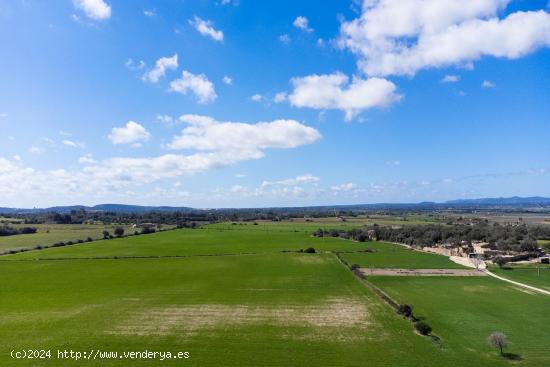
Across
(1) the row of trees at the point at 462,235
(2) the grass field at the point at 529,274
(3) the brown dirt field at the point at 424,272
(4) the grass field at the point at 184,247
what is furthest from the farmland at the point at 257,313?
(1) the row of trees at the point at 462,235

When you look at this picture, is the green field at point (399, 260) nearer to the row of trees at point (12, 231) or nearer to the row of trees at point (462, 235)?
the row of trees at point (462, 235)

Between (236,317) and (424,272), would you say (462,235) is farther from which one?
(236,317)

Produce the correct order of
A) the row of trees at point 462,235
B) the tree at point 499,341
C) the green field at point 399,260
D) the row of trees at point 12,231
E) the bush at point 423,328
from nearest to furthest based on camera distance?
the tree at point 499,341 → the bush at point 423,328 → the green field at point 399,260 → the row of trees at point 462,235 → the row of trees at point 12,231

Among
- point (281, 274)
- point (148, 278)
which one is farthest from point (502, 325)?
point (148, 278)

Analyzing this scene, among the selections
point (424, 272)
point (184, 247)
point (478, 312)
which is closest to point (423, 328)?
point (478, 312)

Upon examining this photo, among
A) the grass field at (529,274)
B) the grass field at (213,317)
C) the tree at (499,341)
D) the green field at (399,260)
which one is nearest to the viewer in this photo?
the grass field at (213,317)

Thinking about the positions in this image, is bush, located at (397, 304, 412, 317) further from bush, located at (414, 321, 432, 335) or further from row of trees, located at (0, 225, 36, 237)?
row of trees, located at (0, 225, 36, 237)
